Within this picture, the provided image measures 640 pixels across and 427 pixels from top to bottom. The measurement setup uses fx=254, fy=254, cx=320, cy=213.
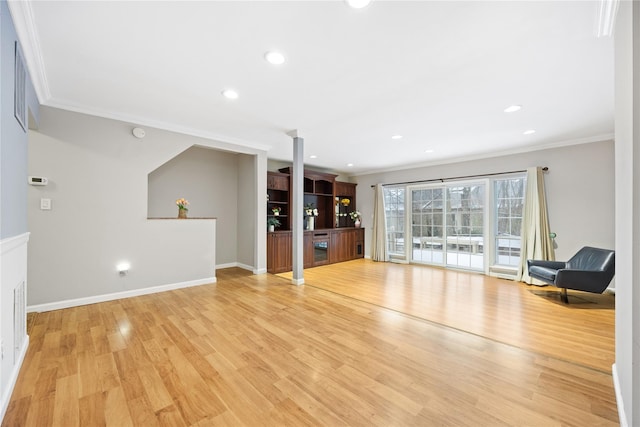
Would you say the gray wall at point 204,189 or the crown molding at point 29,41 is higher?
the crown molding at point 29,41

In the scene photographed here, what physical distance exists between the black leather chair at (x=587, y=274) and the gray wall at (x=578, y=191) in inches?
20.2

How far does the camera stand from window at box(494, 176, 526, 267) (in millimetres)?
4988

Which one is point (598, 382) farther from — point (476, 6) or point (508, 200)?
point (508, 200)

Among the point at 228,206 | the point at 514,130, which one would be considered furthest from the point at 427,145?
the point at 228,206

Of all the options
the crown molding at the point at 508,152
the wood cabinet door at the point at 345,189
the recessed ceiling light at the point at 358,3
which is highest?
the recessed ceiling light at the point at 358,3

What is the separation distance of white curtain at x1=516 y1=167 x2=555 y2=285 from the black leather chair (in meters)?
0.57

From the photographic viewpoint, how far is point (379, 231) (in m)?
6.87

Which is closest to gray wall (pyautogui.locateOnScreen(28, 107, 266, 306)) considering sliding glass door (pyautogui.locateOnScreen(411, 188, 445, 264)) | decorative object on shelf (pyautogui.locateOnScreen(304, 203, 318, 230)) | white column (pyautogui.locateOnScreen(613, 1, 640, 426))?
decorative object on shelf (pyautogui.locateOnScreen(304, 203, 318, 230))

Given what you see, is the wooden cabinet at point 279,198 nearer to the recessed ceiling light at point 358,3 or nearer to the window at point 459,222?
the window at point 459,222

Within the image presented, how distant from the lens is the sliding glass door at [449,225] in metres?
5.50

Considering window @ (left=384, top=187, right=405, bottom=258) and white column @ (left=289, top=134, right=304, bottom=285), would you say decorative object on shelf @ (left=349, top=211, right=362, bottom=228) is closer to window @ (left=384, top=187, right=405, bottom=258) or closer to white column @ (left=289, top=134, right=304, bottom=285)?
Result: window @ (left=384, top=187, right=405, bottom=258)

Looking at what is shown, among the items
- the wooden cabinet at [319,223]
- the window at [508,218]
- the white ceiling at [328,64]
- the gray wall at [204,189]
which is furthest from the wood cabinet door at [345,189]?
the window at [508,218]

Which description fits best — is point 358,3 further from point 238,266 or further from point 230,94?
point 238,266

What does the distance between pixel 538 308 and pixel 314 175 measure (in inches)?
190
